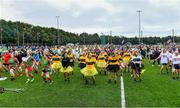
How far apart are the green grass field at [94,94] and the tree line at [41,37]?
88.6 m

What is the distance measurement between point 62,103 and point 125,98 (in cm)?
308

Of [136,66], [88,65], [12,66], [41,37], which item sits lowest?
[12,66]

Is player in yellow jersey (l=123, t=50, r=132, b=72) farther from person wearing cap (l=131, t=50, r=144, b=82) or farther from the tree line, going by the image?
the tree line

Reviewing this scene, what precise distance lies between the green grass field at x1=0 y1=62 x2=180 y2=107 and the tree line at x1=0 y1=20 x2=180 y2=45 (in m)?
88.6

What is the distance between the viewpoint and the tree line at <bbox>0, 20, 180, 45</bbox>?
11865 centimetres

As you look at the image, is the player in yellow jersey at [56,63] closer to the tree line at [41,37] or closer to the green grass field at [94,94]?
the green grass field at [94,94]

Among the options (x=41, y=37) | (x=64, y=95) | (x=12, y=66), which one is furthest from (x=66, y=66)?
(x=41, y=37)

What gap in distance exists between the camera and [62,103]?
60.7ft

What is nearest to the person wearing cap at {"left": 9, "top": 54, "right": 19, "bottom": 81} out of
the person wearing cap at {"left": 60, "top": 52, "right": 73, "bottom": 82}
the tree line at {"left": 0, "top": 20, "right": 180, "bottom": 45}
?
the person wearing cap at {"left": 60, "top": 52, "right": 73, "bottom": 82}

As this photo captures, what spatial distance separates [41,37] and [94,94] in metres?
119

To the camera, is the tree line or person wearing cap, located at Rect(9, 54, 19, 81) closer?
person wearing cap, located at Rect(9, 54, 19, 81)

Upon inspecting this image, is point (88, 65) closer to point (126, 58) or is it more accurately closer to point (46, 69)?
point (46, 69)

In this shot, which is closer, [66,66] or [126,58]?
[66,66]

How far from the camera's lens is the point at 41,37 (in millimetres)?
138375
